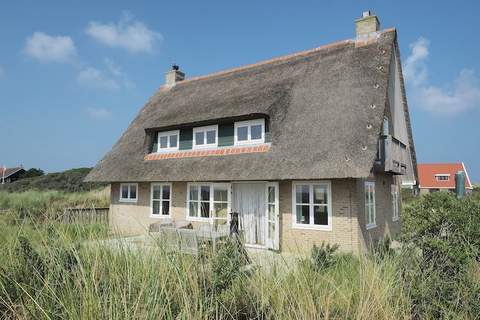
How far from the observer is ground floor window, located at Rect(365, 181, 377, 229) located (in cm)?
1185

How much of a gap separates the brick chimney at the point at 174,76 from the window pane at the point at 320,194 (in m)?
12.4

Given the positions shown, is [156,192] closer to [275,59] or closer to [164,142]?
[164,142]

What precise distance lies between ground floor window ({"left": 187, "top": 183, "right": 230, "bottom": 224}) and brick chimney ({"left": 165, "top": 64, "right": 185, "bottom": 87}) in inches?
345

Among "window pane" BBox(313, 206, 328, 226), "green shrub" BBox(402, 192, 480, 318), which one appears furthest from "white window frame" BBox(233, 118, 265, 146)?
"green shrub" BBox(402, 192, 480, 318)

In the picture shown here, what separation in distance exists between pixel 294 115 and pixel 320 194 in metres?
3.31

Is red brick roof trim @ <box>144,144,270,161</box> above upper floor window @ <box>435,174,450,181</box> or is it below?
below

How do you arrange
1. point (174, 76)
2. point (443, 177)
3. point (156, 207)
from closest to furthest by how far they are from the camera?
point (156, 207) < point (174, 76) < point (443, 177)

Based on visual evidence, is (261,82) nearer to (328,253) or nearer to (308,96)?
(308,96)

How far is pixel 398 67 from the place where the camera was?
52.3 feet

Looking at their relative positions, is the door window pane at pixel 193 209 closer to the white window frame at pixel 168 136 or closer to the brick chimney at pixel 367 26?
the white window frame at pixel 168 136

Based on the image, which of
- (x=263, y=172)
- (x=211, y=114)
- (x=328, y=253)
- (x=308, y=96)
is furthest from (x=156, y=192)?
(x=328, y=253)

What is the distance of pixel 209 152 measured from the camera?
1393 centimetres

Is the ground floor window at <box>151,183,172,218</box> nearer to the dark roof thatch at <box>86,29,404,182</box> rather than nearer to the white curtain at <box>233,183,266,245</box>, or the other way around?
the dark roof thatch at <box>86,29,404,182</box>

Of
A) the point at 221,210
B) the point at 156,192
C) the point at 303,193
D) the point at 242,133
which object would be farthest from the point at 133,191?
the point at 303,193
